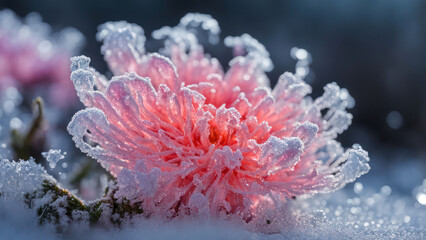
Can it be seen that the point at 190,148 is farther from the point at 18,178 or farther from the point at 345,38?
the point at 345,38

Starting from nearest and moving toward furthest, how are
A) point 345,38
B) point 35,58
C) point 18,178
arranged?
1. point 18,178
2. point 35,58
3. point 345,38

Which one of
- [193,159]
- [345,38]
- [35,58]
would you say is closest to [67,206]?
[193,159]

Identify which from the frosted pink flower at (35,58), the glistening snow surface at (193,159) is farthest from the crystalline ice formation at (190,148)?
the frosted pink flower at (35,58)

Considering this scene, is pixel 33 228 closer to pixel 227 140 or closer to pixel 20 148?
pixel 227 140

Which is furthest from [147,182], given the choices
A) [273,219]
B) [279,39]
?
[279,39]

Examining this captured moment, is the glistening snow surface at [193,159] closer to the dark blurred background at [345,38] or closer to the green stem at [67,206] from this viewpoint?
the green stem at [67,206]

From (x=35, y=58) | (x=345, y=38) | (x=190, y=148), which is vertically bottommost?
(x=190, y=148)
